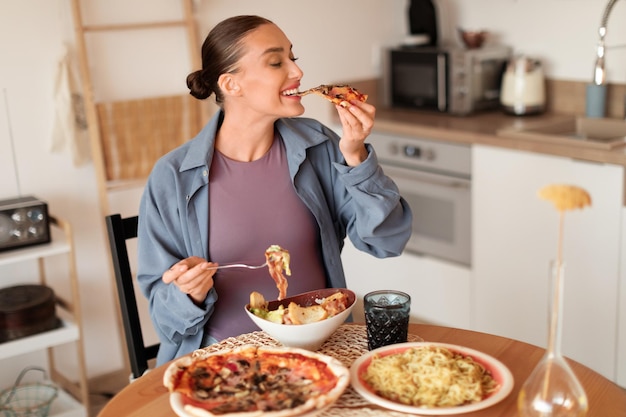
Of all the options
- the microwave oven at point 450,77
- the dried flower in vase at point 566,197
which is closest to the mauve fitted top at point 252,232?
the dried flower in vase at point 566,197

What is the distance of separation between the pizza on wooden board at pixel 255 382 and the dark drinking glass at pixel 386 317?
16cm

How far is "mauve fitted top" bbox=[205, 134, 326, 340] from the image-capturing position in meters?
1.85

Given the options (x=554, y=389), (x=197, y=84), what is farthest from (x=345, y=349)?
(x=197, y=84)

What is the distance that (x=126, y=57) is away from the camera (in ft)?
Result: 10.3

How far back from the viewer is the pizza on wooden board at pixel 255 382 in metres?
1.25

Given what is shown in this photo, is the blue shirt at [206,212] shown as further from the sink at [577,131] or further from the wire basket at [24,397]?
the wire basket at [24,397]

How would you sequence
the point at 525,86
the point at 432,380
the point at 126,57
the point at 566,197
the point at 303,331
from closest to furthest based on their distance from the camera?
the point at 566,197
the point at 432,380
the point at 303,331
the point at 126,57
the point at 525,86

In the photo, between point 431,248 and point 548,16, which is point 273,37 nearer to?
point 431,248

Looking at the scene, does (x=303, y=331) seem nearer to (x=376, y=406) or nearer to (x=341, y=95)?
(x=376, y=406)

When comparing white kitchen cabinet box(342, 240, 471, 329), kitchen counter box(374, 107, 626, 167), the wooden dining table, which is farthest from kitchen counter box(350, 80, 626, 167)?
the wooden dining table

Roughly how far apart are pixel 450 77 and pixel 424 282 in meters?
0.90

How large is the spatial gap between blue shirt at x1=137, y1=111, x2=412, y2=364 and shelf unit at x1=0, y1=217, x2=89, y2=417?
998 mm

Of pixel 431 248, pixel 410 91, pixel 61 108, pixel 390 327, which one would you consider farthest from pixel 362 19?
pixel 390 327

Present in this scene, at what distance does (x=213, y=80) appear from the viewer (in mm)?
1986
